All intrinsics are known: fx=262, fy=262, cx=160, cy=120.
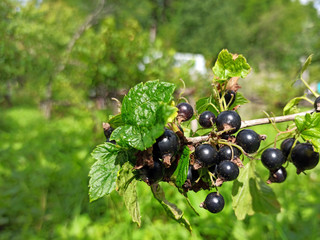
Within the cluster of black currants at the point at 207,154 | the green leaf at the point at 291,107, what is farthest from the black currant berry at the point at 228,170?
the green leaf at the point at 291,107

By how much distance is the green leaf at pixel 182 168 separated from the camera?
415 millimetres

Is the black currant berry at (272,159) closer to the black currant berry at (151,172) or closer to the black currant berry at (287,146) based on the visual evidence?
the black currant berry at (287,146)

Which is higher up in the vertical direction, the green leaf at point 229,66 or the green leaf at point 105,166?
the green leaf at point 229,66

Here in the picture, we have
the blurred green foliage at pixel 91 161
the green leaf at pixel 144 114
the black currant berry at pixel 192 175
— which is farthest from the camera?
the blurred green foliage at pixel 91 161

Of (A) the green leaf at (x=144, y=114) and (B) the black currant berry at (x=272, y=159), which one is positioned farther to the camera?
(B) the black currant berry at (x=272, y=159)

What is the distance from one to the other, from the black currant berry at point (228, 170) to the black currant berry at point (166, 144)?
104 mm

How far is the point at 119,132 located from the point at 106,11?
7639mm

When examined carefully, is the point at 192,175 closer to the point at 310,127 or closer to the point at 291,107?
the point at 310,127

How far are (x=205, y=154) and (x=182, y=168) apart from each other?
5cm

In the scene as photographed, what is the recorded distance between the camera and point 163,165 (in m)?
0.43

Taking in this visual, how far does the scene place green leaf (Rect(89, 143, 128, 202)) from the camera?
409 millimetres

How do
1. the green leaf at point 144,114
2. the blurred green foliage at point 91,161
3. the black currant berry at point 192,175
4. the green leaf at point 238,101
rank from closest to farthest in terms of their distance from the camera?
the green leaf at point 144,114 < the black currant berry at point 192,175 < the green leaf at point 238,101 < the blurred green foliage at point 91,161

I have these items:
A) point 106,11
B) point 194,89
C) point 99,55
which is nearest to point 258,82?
point 194,89

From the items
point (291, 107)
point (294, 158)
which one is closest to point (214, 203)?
point (294, 158)
